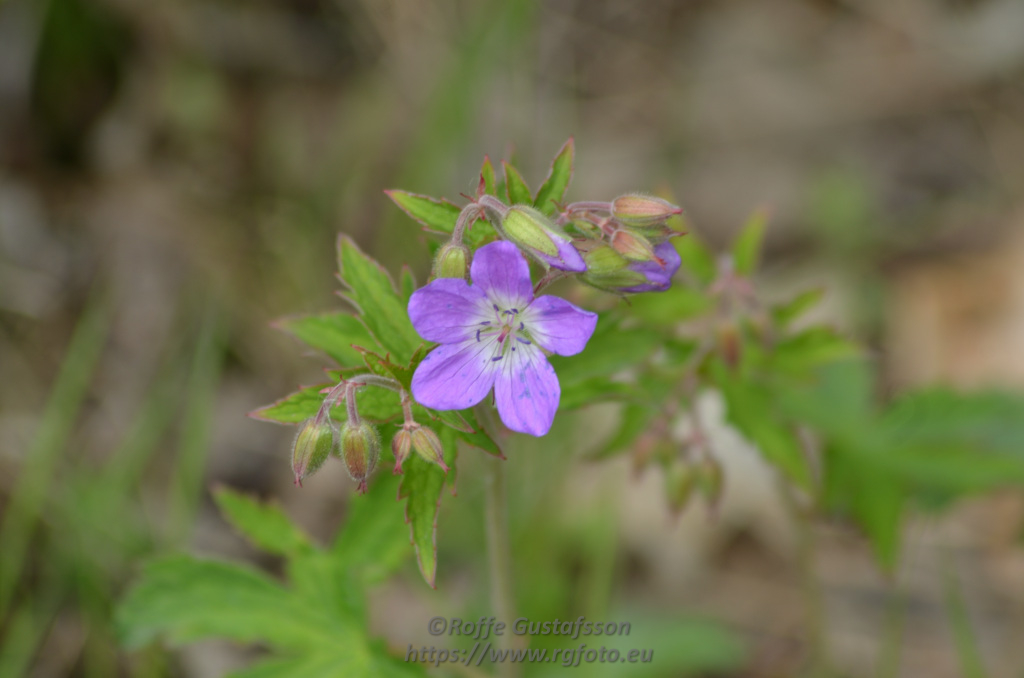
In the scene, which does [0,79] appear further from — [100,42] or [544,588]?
[544,588]

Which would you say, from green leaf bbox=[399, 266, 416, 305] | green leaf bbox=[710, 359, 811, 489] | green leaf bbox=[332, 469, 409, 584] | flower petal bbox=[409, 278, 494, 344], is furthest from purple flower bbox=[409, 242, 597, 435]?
green leaf bbox=[710, 359, 811, 489]

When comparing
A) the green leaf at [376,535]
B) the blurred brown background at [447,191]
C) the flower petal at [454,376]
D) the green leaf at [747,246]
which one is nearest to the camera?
the flower petal at [454,376]

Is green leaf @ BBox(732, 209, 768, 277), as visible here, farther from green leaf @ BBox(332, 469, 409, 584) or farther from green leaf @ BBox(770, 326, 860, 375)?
green leaf @ BBox(332, 469, 409, 584)

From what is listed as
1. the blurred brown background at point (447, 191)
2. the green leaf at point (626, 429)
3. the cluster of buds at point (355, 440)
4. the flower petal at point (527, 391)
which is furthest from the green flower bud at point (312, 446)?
the blurred brown background at point (447, 191)

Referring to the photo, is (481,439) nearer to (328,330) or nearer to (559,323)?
(559,323)

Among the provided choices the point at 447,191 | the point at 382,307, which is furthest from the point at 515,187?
the point at 447,191

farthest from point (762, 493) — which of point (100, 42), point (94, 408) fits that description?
point (100, 42)

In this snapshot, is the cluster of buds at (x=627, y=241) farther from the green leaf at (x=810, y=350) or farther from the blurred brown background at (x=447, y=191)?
the blurred brown background at (x=447, y=191)
